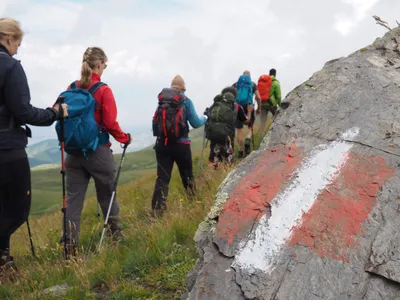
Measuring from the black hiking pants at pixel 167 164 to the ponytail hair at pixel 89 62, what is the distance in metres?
1.88

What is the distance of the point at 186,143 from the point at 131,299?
10.9ft

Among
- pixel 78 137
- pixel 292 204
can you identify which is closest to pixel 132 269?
pixel 78 137

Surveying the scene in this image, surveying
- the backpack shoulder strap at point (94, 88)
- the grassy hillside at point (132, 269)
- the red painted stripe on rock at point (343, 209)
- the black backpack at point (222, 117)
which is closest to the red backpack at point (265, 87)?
the black backpack at point (222, 117)

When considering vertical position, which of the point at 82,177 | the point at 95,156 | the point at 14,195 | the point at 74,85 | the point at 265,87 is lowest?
the point at 82,177

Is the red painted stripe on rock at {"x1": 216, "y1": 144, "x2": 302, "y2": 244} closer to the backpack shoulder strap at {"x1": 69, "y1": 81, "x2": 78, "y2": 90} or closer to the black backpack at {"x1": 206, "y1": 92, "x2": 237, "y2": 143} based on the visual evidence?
the backpack shoulder strap at {"x1": 69, "y1": 81, "x2": 78, "y2": 90}

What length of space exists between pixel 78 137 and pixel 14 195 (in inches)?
41.7

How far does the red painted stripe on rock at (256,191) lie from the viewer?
2.96 metres

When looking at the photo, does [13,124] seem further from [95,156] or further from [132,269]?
[132,269]

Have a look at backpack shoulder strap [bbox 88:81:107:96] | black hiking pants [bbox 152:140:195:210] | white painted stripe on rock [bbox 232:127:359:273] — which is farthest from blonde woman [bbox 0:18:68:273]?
white painted stripe on rock [bbox 232:127:359:273]

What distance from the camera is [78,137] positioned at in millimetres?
5246

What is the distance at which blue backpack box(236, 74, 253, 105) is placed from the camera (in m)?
10.5

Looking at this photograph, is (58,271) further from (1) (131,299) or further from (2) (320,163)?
(2) (320,163)

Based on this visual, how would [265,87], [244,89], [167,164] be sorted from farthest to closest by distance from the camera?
[265,87]
[244,89]
[167,164]

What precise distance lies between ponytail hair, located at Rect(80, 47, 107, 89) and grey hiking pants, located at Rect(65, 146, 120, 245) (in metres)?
0.92
